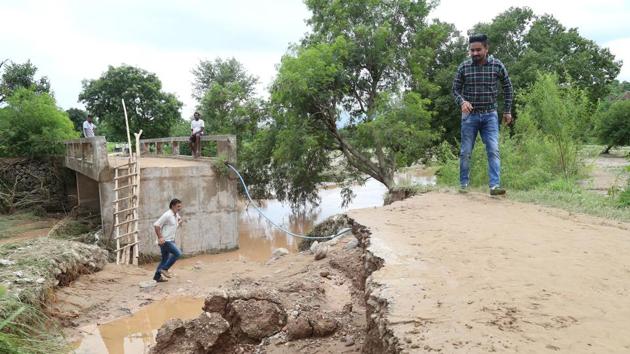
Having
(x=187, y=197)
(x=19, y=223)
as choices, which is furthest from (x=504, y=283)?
(x=19, y=223)

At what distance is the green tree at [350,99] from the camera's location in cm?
1536

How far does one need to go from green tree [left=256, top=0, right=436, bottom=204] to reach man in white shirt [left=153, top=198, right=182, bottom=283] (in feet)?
26.1

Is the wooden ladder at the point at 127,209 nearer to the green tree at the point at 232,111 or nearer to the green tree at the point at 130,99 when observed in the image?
the green tree at the point at 232,111

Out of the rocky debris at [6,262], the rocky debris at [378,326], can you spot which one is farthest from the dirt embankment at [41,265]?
the rocky debris at [378,326]

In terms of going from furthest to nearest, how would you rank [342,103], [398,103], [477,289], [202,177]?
[342,103], [398,103], [202,177], [477,289]

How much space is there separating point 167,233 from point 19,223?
11.4 meters

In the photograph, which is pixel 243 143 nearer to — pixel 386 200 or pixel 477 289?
pixel 386 200

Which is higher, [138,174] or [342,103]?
[342,103]

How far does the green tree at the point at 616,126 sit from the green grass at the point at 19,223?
2736 cm

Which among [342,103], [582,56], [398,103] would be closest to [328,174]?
[342,103]

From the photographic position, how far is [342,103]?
1742 centimetres

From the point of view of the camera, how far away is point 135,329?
6633 mm

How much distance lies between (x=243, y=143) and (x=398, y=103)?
6.79 meters

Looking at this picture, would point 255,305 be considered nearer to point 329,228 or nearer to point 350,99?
point 329,228
